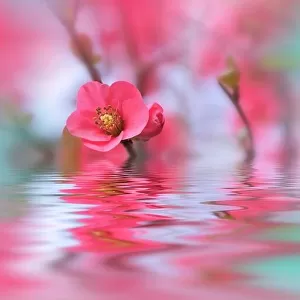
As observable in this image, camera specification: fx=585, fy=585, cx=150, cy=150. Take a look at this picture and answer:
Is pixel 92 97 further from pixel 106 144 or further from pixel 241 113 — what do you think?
pixel 241 113

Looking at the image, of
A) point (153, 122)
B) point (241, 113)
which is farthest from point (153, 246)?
point (241, 113)

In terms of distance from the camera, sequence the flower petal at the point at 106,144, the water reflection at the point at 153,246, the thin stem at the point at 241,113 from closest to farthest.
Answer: the water reflection at the point at 153,246 → the flower petal at the point at 106,144 → the thin stem at the point at 241,113

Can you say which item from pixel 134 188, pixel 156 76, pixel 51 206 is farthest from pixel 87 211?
pixel 156 76

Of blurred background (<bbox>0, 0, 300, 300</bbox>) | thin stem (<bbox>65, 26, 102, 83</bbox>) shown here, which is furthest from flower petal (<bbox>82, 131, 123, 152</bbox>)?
thin stem (<bbox>65, 26, 102, 83</bbox>)

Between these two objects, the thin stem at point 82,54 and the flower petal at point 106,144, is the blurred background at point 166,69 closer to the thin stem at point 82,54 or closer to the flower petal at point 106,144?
the thin stem at point 82,54

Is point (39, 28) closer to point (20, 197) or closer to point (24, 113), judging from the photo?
point (24, 113)

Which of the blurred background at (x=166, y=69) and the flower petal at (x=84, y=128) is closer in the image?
the flower petal at (x=84, y=128)

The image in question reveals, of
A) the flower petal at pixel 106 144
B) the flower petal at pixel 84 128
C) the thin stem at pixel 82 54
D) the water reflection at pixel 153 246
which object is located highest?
the thin stem at pixel 82 54

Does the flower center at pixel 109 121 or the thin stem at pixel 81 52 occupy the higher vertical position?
the thin stem at pixel 81 52

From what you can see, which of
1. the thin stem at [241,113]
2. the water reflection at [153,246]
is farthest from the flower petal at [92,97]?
the water reflection at [153,246]

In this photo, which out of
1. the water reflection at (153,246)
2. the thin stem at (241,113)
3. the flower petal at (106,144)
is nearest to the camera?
the water reflection at (153,246)
